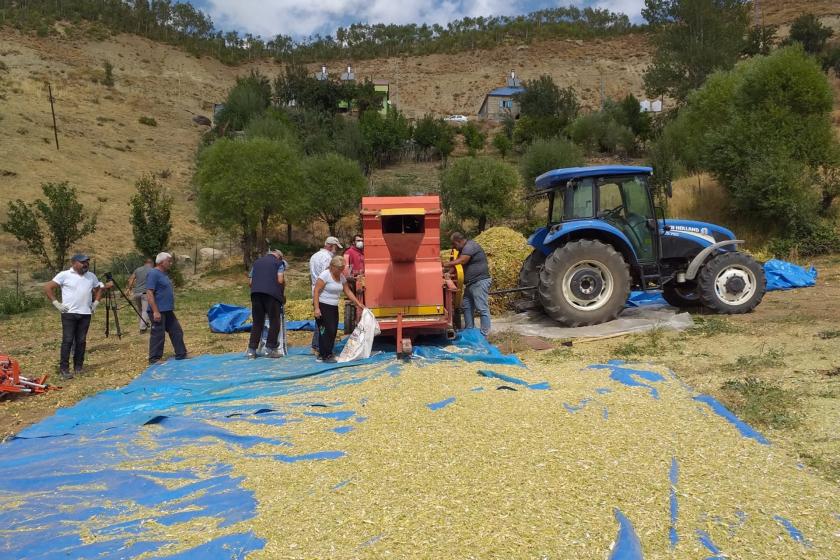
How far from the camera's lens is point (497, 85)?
7094cm

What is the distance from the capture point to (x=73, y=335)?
25.2ft

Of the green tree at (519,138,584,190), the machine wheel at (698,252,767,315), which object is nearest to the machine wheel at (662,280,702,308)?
the machine wheel at (698,252,767,315)

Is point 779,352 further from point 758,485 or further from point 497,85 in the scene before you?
point 497,85

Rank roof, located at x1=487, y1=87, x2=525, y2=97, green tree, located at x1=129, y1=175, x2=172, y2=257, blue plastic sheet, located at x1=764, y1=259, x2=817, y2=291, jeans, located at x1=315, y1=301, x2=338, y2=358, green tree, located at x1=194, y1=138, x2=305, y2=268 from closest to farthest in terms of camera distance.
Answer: jeans, located at x1=315, y1=301, x2=338, y2=358, blue plastic sheet, located at x1=764, y1=259, x2=817, y2=291, green tree, located at x1=129, y1=175, x2=172, y2=257, green tree, located at x1=194, y1=138, x2=305, y2=268, roof, located at x1=487, y1=87, x2=525, y2=97

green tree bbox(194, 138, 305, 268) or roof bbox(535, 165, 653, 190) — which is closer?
roof bbox(535, 165, 653, 190)

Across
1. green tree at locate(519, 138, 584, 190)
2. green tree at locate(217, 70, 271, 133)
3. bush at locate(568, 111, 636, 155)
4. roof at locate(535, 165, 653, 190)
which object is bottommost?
roof at locate(535, 165, 653, 190)

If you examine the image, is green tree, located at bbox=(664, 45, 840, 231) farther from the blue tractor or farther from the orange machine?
the orange machine

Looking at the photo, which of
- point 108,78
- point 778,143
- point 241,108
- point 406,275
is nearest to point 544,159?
point 778,143

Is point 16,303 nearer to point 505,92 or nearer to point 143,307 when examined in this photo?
point 143,307

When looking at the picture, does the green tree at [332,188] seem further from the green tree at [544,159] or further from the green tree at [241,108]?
the green tree at [241,108]

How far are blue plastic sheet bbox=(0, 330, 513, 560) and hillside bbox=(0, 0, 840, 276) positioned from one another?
1959 centimetres

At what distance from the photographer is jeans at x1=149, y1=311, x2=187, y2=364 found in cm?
799

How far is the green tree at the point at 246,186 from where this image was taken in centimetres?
2280

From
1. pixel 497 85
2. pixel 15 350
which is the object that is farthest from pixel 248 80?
pixel 15 350
